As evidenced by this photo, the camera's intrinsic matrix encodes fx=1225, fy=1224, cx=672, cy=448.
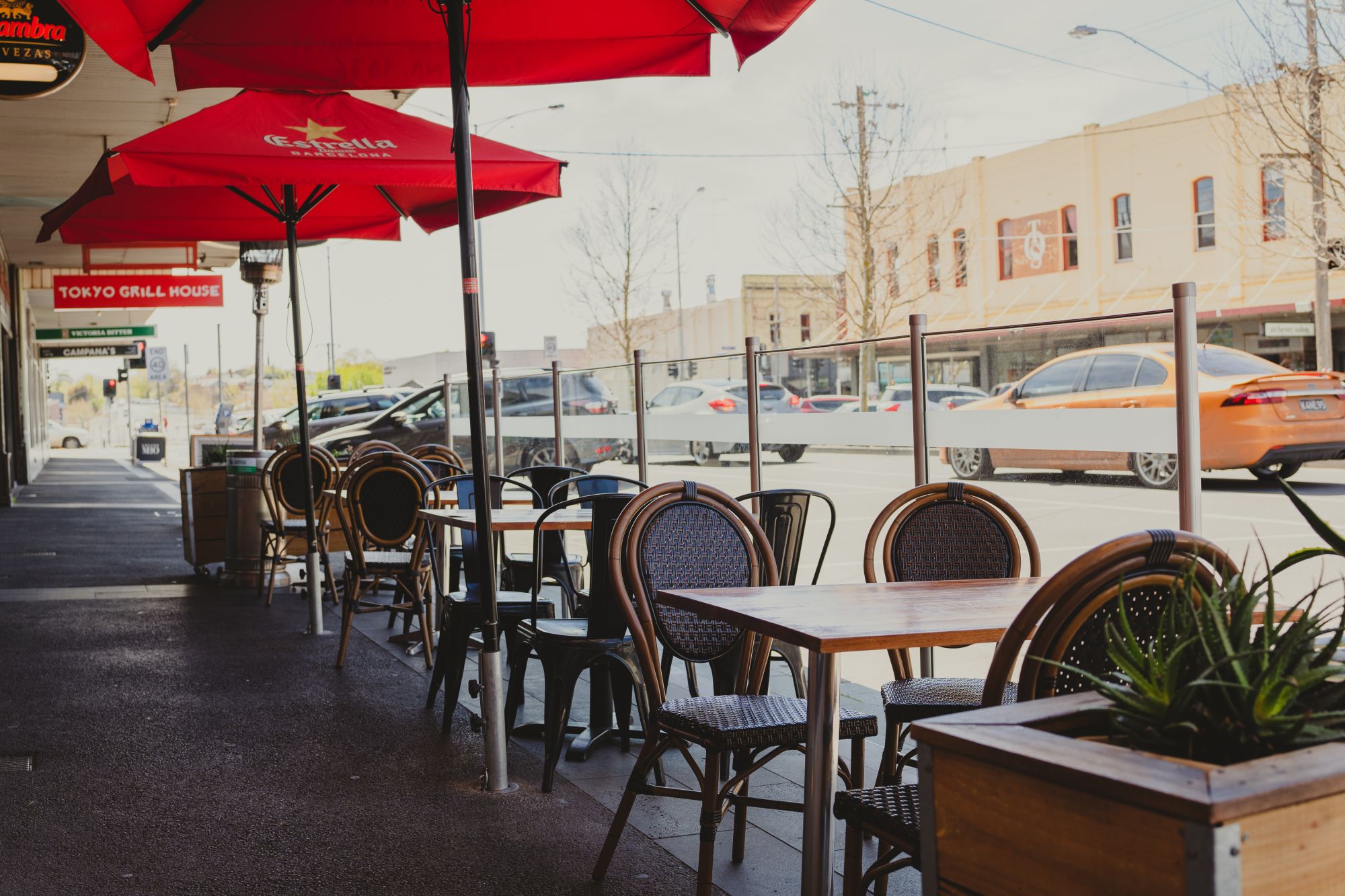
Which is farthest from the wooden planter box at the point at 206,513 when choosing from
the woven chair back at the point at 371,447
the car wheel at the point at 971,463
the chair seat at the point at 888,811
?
the chair seat at the point at 888,811

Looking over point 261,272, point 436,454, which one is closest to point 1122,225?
point 261,272

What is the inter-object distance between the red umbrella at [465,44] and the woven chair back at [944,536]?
141 cm

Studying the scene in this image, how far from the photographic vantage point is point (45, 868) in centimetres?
358

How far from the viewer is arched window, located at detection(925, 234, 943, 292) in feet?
102

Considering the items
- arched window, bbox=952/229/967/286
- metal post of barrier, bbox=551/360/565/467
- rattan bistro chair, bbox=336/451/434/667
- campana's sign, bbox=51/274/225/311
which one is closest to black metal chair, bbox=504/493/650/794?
rattan bistro chair, bbox=336/451/434/667

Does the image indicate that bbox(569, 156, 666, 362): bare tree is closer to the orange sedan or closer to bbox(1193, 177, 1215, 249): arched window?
bbox(1193, 177, 1215, 249): arched window

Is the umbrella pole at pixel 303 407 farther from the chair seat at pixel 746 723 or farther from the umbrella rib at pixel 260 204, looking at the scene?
the chair seat at pixel 746 723

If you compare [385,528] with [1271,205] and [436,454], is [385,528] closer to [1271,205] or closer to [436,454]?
[436,454]

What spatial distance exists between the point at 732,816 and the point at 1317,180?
1790 centimetres

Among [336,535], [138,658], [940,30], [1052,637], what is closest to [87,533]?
[336,535]

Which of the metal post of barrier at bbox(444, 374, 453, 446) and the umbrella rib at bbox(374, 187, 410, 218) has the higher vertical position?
the umbrella rib at bbox(374, 187, 410, 218)

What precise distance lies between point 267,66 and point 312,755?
2.78 metres

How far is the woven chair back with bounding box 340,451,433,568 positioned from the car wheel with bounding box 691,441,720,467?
1.72 meters

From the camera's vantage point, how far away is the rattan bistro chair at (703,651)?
3.14 meters
